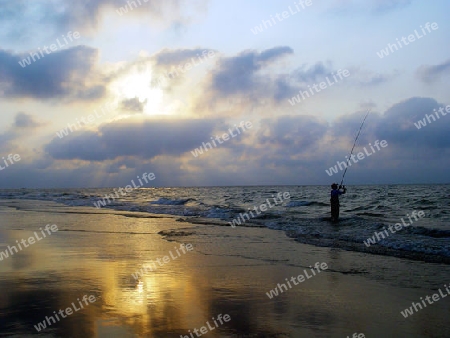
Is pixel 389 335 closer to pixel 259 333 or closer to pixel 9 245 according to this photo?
pixel 259 333

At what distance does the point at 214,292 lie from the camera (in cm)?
699

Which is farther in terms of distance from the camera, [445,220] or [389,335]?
[445,220]

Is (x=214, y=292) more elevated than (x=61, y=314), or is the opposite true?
(x=61, y=314)

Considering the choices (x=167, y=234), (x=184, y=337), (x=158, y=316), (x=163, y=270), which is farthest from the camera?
(x=167, y=234)

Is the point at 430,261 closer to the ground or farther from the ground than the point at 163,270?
closer to the ground

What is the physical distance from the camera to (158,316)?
556cm

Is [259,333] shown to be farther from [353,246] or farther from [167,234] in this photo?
[167,234]

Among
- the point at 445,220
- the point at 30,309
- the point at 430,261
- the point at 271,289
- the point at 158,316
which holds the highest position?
the point at 30,309

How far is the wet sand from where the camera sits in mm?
5219

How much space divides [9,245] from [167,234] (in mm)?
5549

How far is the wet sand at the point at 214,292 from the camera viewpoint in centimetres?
522

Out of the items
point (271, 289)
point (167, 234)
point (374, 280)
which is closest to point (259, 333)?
point (271, 289)

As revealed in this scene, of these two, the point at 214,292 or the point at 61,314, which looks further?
the point at 214,292

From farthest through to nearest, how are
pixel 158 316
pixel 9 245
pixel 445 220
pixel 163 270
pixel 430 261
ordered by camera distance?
1. pixel 445 220
2. pixel 9 245
3. pixel 430 261
4. pixel 163 270
5. pixel 158 316
